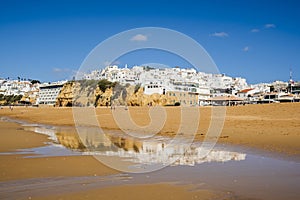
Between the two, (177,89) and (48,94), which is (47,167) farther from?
(48,94)

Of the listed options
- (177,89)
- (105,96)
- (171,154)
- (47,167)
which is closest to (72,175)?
(47,167)

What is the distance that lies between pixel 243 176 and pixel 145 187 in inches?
93.4

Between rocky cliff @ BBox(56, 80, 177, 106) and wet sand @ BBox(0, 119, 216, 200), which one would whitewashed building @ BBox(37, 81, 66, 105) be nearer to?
rocky cliff @ BBox(56, 80, 177, 106)

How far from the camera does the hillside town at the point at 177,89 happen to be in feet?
230

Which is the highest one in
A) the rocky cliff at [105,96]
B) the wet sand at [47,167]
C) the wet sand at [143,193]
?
the rocky cliff at [105,96]

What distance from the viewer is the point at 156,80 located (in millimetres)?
91500

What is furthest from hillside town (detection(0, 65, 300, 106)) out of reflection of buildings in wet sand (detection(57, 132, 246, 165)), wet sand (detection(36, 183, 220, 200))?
wet sand (detection(36, 183, 220, 200))

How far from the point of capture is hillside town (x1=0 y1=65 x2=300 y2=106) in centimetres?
7000

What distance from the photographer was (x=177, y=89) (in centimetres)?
8819

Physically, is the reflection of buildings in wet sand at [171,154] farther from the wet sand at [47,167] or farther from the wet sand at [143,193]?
the wet sand at [143,193]

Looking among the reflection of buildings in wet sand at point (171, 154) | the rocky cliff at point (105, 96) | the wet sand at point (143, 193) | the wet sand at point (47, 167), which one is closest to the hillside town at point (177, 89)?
the rocky cliff at point (105, 96)

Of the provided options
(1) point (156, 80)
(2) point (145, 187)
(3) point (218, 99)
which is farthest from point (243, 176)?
(1) point (156, 80)

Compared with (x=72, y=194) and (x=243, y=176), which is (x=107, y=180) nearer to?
(x=72, y=194)

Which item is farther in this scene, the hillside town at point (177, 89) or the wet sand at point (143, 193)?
the hillside town at point (177, 89)
